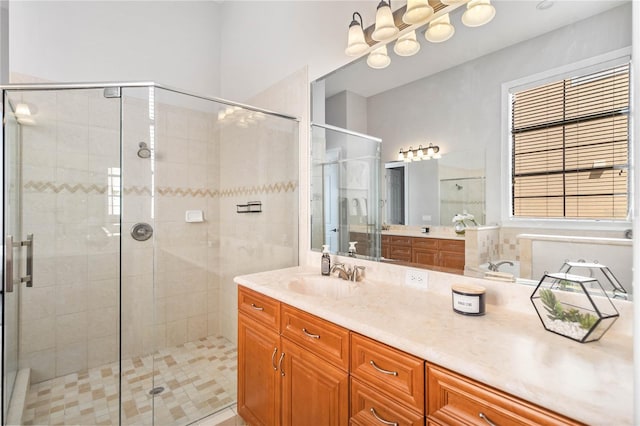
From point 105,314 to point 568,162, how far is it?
9.48 feet

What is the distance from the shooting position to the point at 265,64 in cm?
264

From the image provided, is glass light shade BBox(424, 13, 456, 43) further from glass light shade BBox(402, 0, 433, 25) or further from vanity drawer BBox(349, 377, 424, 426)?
vanity drawer BBox(349, 377, 424, 426)

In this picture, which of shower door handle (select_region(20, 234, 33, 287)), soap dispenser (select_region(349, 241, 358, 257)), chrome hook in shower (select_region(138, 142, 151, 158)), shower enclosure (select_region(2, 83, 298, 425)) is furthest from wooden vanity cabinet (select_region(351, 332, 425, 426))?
shower door handle (select_region(20, 234, 33, 287))

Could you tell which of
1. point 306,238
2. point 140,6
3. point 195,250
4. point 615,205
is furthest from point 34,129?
point 615,205

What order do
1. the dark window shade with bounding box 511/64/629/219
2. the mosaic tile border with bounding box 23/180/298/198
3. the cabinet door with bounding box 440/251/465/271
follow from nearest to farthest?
the dark window shade with bounding box 511/64/629/219 < the cabinet door with bounding box 440/251/465/271 < the mosaic tile border with bounding box 23/180/298/198

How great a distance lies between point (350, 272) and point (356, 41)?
1.31 m

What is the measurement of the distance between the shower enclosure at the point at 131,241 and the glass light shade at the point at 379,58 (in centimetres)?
77


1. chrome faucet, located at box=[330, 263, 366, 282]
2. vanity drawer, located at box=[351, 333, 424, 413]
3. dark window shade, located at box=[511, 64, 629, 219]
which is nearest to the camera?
vanity drawer, located at box=[351, 333, 424, 413]

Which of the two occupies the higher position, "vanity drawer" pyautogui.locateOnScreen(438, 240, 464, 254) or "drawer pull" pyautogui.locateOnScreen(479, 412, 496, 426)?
"vanity drawer" pyautogui.locateOnScreen(438, 240, 464, 254)

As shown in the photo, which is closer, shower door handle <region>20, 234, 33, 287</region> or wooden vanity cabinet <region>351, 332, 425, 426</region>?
wooden vanity cabinet <region>351, 332, 425, 426</region>

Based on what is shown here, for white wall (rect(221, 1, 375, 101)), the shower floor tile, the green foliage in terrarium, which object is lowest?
the shower floor tile

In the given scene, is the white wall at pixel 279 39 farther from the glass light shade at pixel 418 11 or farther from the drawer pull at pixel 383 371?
the drawer pull at pixel 383 371

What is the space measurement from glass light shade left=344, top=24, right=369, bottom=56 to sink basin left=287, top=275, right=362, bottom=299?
1320 mm

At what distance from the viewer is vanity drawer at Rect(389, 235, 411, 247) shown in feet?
5.27
